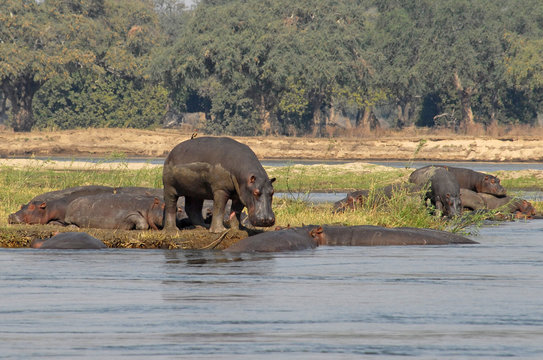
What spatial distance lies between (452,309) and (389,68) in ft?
201

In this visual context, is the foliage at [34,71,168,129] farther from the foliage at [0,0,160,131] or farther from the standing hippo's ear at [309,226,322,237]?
the standing hippo's ear at [309,226,322,237]

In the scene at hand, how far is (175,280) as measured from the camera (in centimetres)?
1209

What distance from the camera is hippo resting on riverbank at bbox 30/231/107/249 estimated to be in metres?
15.2

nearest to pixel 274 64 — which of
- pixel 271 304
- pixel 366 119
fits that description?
pixel 366 119

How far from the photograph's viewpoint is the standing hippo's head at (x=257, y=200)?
14648 mm

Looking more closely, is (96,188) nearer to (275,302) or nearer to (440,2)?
(275,302)

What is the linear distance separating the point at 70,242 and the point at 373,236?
463cm

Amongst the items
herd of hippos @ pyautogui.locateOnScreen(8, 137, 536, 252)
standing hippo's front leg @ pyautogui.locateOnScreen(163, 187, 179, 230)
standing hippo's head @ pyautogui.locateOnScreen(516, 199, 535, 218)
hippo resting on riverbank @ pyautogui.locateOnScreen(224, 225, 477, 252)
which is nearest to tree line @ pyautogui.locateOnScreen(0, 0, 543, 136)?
standing hippo's head @ pyautogui.locateOnScreen(516, 199, 535, 218)

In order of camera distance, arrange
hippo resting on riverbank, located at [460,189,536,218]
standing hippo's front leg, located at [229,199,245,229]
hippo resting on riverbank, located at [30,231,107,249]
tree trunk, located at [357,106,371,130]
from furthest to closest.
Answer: tree trunk, located at [357,106,371,130] → hippo resting on riverbank, located at [460,189,536,218] → standing hippo's front leg, located at [229,199,245,229] → hippo resting on riverbank, located at [30,231,107,249]

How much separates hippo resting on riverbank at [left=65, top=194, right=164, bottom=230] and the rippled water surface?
160 centimetres

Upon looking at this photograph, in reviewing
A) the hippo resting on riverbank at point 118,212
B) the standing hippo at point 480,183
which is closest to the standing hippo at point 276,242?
the hippo resting on riverbank at point 118,212

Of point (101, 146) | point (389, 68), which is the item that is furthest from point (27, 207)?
point (389, 68)

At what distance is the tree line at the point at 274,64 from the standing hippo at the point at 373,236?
157ft

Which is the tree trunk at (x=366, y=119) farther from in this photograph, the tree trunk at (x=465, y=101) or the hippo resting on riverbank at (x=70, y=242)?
the hippo resting on riverbank at (x=70, y=242)
